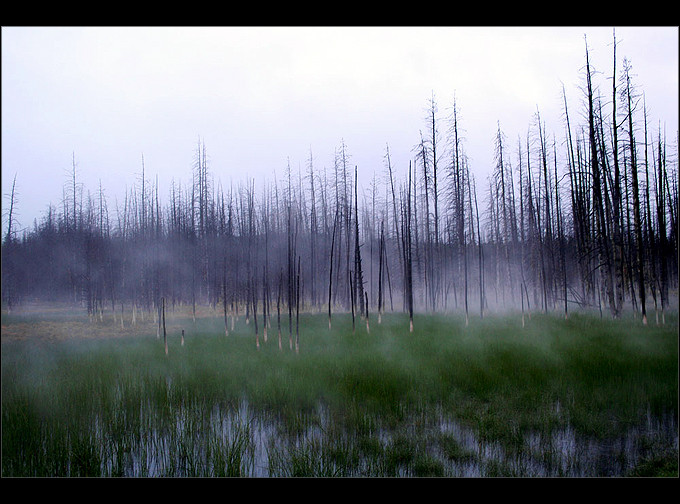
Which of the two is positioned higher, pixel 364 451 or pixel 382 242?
pixel 382 242

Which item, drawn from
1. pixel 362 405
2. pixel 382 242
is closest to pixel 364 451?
pixel 362 405

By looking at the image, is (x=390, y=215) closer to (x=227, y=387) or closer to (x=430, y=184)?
(x=430, y=184)

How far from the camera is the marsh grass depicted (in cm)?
301

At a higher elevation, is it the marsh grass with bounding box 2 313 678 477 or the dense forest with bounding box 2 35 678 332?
the dense forest with bounding box 2 35 678 332

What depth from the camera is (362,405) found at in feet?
12.0

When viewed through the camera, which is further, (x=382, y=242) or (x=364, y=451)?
(x=382, y=242)

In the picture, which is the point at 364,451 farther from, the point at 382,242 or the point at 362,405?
the point at 382,242

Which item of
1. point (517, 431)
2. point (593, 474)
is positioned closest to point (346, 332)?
point (517, 431)

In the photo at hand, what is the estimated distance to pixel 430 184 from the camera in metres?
5.42

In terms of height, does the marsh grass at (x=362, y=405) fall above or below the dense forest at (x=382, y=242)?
below

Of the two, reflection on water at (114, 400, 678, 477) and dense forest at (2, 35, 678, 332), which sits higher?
dense forest at (2, 35, 678, 332)

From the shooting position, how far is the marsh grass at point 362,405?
9.87ft
